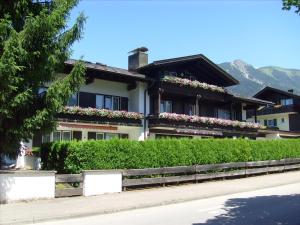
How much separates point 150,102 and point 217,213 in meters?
22.7

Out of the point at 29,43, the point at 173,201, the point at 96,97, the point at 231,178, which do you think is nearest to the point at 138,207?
the point at 173,201

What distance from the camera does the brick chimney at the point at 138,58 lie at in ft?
124

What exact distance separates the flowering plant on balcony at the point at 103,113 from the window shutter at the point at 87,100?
3.77 feet

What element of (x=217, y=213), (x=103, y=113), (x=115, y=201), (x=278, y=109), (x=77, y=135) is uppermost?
(x=278, y=109)

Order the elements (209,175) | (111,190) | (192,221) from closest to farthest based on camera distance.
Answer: (192,221)
(111,190)
(209,175)

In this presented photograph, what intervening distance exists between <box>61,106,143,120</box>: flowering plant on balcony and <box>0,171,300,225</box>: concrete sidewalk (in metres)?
11.3

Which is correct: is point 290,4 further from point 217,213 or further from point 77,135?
point 77,135

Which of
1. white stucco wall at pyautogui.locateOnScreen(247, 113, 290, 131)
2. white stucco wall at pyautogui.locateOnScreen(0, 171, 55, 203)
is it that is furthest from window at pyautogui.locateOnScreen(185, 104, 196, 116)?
white stucco wall at pyautogui.locateOnScreen(247, 113, 290, 131)

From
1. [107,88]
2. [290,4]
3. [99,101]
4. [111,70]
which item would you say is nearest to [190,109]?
[107,88]

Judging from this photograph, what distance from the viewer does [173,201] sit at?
55.4ft

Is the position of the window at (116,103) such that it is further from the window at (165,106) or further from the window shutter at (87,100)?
the window at (165,106)

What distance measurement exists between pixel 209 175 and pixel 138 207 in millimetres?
8709

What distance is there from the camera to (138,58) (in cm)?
3794

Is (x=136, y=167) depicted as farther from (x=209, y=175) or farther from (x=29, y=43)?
(x=29, y=43)
